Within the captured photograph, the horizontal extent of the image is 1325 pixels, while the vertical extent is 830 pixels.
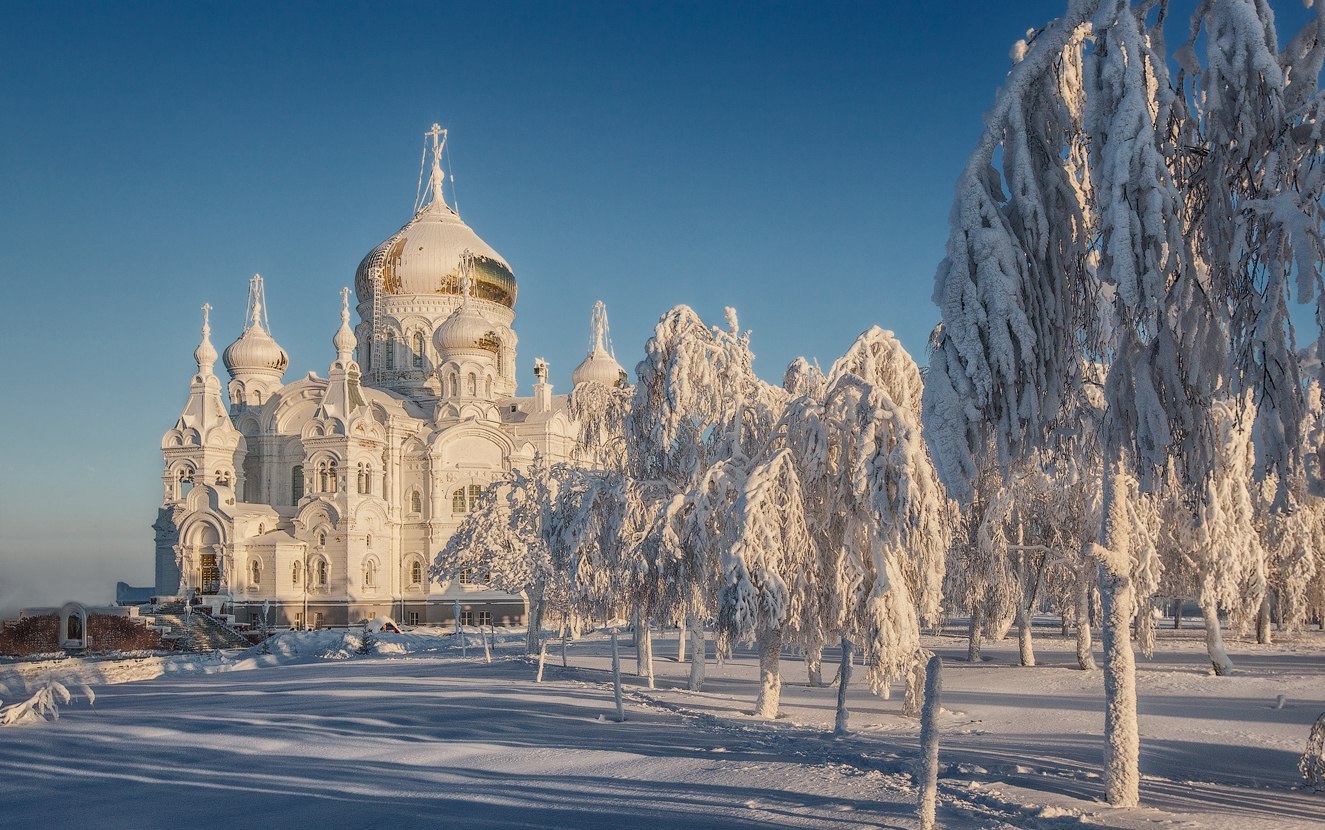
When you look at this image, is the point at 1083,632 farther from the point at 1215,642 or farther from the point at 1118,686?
the point at 1118,686

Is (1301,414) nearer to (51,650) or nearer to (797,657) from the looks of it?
(797,657)

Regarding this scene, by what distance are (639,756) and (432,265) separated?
55.8 meters

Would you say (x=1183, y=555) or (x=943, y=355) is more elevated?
(x=943, y=355)

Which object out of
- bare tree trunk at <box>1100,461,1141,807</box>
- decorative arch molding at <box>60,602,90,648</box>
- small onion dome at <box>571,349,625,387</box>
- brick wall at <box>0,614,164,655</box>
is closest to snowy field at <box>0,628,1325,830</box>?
bare tree trunk at <box>1100,461,1141,807</box>

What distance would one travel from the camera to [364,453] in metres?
56.2

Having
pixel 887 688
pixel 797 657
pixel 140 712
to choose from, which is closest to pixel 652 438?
pixel 887 688

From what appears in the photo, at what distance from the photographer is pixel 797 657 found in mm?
38156

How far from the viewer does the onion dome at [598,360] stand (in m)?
68.1

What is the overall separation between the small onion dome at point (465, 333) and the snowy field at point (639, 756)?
36.1 meters

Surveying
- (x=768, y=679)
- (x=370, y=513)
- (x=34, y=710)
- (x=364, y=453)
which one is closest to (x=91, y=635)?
(x=370, y=513)

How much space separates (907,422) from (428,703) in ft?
38.3

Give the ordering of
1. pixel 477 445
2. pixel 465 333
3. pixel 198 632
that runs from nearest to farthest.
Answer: pixel 198 632, pixel 477 445, pixel 465 333

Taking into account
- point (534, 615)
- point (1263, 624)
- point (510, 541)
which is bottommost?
point (1263, 624)

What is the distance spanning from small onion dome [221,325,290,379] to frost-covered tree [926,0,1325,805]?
6083cm
